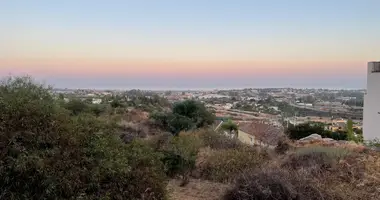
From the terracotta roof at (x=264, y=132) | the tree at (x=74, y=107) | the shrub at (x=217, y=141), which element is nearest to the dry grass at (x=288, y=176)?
the shrub at (x=217, y=141)

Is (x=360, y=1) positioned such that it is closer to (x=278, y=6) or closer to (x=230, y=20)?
(x=278, y=6)

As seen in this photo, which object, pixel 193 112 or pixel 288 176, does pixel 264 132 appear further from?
pixel 288 176

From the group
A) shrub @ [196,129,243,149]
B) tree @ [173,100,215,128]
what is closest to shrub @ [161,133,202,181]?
shrub @ [196,129,243,149]

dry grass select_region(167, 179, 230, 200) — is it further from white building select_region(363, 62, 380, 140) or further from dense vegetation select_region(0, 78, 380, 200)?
white building select_region(363, 62, 380, 140)

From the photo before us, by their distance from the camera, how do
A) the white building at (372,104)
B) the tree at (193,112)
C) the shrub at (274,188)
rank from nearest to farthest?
the shrub at (274,188) → the white building at (372,104) → the tree at (193,112)

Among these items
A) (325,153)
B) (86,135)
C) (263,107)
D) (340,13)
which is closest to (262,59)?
(340,13)

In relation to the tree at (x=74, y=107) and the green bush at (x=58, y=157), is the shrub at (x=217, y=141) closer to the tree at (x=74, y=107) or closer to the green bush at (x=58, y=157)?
the tree at (x=74, y=107)
